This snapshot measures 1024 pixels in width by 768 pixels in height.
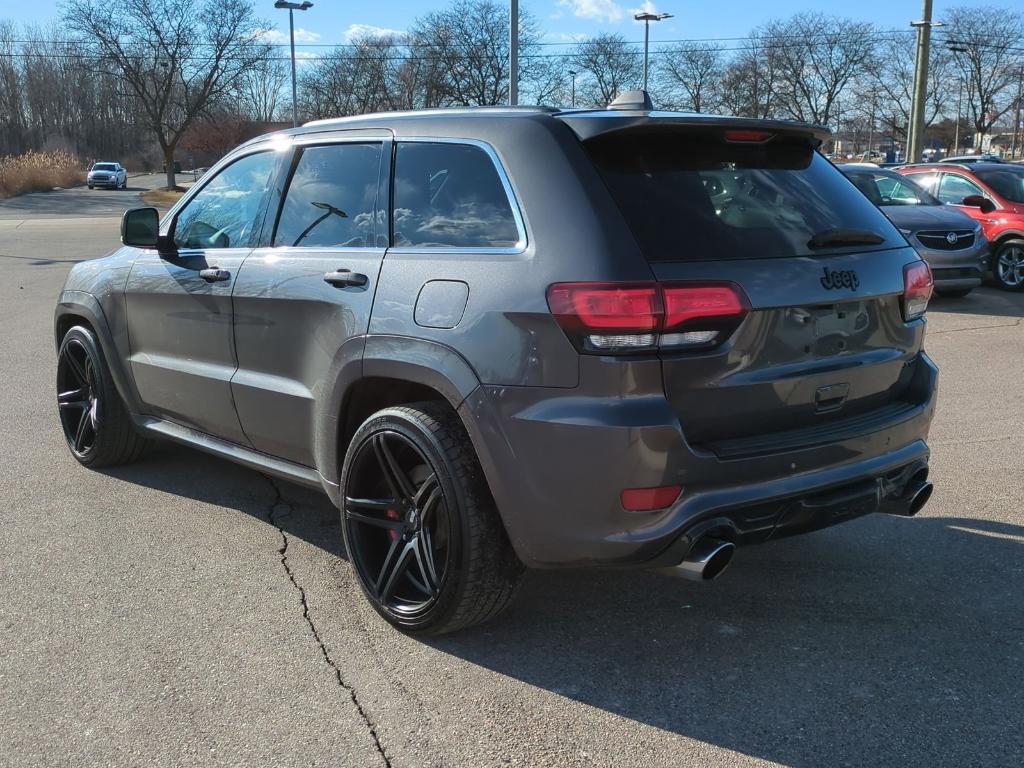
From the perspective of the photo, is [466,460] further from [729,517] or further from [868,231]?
[868,231]


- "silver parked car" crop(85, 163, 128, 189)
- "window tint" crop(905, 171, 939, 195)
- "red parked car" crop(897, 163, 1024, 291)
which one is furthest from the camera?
"silver parked car" crop(85, 163, 128, 189)

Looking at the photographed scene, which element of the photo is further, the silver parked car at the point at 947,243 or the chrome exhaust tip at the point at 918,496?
the silver parked car at the point at 947,243

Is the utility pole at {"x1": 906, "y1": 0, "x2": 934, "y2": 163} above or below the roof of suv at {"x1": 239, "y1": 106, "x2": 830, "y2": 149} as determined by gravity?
above

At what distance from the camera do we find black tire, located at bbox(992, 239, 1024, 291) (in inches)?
519

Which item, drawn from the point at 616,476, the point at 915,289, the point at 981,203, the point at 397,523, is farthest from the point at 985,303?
the point at 616,476

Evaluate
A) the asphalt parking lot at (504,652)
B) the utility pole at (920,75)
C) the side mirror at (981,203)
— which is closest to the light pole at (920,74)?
the utility pole at (920,75)

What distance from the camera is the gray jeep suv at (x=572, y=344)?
9.56 feet

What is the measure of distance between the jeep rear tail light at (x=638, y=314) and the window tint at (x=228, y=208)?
77.0 inches

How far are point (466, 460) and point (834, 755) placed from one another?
4.58 ft

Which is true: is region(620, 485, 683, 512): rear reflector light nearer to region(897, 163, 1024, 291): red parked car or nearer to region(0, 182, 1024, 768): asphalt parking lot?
region(0, 182, 1024, 768): asphalt parking lot

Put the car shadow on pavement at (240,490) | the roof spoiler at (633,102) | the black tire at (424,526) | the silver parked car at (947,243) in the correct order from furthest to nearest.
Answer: the silver parked car at (947,243) < the car shadow on pavement at (240,490) < the roof spoiler at (633,102) < the black tire at (424,526)

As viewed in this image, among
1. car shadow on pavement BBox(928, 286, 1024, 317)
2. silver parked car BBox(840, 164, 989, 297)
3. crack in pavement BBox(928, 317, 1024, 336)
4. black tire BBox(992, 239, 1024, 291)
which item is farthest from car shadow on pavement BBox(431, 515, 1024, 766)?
black tire BBox(992, 239, 1024, 291)

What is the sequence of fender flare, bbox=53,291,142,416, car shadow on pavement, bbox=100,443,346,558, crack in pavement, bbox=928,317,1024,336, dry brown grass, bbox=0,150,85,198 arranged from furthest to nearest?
dry brown grass, bbox=0,150,85,198, crack in pavement, bbox=928,317,1024,336, fender flare, bbox=53,291,142,416, car shadow on pavement, bbox=100,443,346,558

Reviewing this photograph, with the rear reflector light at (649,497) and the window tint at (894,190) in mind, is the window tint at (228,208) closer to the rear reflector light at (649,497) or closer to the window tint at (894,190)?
the rear reflector light at (649,497)
